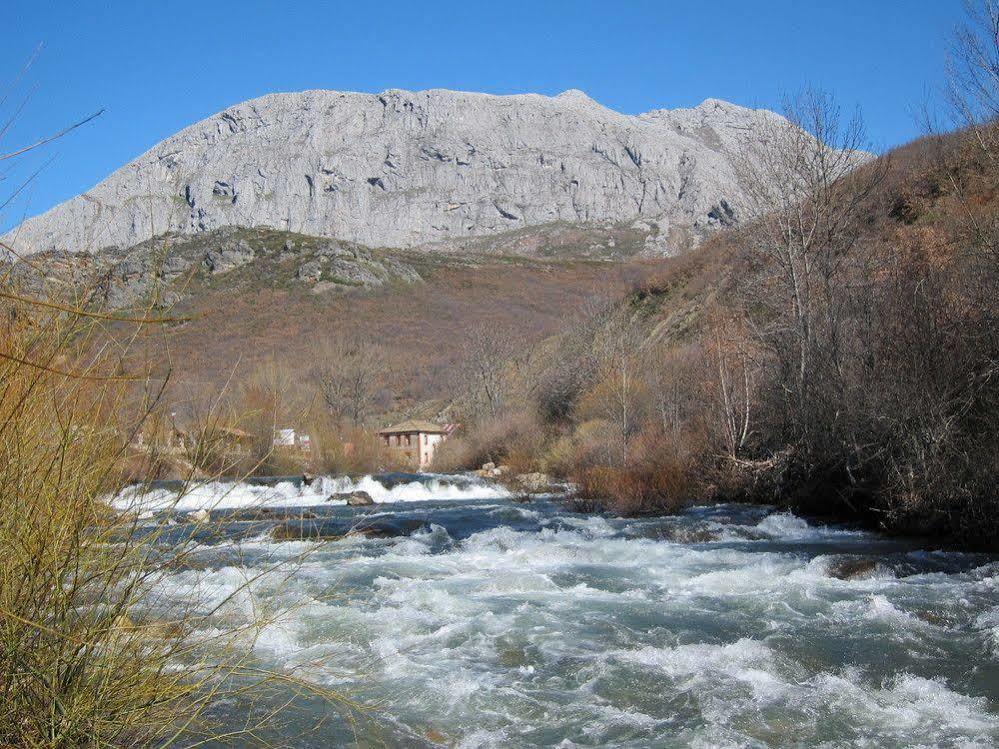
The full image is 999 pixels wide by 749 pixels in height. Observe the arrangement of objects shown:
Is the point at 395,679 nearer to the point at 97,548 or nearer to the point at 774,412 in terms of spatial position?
the point at 97,548

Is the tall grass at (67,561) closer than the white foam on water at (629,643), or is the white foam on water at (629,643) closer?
the tall grass at (67,561)

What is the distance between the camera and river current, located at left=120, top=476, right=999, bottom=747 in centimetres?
561

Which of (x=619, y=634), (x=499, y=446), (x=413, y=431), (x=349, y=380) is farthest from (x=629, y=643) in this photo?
(x=349, y=380)

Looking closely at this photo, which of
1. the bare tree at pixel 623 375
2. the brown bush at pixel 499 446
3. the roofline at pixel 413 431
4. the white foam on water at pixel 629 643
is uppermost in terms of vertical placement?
the bare tree at pixel 623 375

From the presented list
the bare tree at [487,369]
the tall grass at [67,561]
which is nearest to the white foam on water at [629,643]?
the tall grass at [67,561]

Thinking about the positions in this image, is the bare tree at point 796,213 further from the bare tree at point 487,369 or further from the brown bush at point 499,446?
the bare tree at point 487,369

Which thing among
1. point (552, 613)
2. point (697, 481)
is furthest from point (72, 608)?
point (697, 481)

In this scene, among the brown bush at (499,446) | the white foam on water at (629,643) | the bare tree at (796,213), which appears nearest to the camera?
the white foam on water at (629,643)

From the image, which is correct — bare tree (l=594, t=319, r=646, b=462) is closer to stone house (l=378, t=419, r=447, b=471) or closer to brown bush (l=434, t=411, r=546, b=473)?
brown bush (l=434, t=411, r=546, b=473)

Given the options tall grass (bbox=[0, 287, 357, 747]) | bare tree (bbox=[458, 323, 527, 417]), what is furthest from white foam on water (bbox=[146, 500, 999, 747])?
bare tree (bbox=[458, 323, 527, 417])

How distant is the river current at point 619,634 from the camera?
5.61 meters

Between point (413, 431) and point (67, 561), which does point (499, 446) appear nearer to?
point (413, 431)

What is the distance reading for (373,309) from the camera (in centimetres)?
8469

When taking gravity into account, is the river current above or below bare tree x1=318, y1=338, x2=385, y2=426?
below
